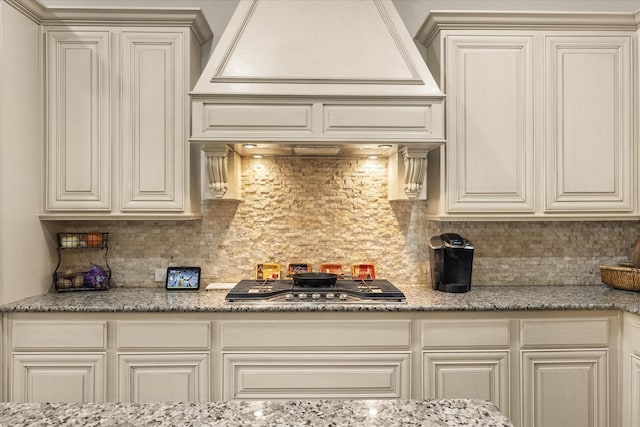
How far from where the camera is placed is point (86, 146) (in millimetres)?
2635

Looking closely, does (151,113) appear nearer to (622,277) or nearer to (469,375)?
(469,375)

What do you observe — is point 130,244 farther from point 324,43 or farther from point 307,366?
point 324,43

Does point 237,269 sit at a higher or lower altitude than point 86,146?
lower

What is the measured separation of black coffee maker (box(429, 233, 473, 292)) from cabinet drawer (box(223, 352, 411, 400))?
651mm

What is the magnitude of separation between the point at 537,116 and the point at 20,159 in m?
2.83

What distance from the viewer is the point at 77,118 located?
8.63 feet

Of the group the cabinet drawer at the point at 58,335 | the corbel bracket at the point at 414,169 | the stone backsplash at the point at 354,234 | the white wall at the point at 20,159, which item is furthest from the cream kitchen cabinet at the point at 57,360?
the corbel bracket at the point at 414,169

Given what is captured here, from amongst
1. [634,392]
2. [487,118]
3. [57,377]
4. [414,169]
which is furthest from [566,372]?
[57,377]

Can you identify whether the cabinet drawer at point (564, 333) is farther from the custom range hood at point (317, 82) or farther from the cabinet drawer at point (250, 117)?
the cabinet drawer at point (250, 117)

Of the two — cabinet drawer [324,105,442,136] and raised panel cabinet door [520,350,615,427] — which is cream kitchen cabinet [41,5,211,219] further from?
raised panel cabinet door [520,350,615,427]

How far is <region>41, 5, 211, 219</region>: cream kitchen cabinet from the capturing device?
2.62m

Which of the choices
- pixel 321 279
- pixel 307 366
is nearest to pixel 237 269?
pixel 321 279

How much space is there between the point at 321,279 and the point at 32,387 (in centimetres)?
154

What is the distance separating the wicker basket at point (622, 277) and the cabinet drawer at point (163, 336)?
2.33m
